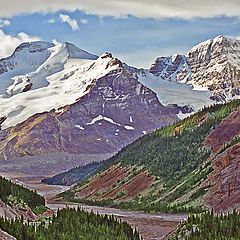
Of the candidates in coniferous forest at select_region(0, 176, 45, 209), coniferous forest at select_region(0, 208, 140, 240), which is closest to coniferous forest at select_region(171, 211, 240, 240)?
coniferous forest at select_region(0, 208, 140, 240)

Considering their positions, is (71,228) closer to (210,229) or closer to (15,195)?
(210,229)

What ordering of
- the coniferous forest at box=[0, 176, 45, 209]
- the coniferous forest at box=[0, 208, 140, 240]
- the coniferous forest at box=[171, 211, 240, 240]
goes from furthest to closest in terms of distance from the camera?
the coniferous forest at box=[0, 176, 45, 209], the coniferous forest at box=[171, 211, 240, 240], the coniferous forest at box=[0, 208, 140, 240]

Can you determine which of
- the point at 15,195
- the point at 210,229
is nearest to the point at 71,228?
the point at 210,229

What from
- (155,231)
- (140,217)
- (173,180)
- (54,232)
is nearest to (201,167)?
(173,180)

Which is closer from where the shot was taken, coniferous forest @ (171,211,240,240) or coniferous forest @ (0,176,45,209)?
coniferous forest @ (171,211,240,240)

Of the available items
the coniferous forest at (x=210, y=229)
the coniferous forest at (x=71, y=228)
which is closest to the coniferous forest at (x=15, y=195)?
the coniferous forest at (x=71, y=228)

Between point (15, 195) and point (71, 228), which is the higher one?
point (15, 195)

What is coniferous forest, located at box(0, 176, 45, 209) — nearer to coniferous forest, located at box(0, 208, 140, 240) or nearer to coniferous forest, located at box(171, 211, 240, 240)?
coniferous forest, located at box(0, 208, 140, 240)

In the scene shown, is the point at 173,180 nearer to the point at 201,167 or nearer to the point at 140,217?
the point at 201,167

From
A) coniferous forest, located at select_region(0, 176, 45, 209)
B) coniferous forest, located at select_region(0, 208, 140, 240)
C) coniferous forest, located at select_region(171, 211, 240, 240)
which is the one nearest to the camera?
coniferous forest, located at select_region(0, 208, 140, 240)
